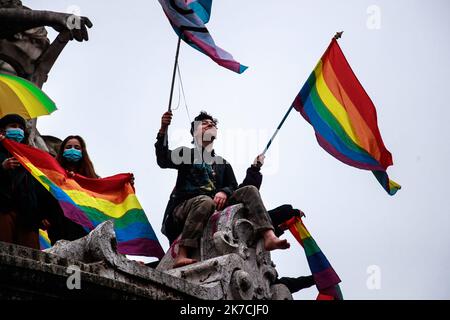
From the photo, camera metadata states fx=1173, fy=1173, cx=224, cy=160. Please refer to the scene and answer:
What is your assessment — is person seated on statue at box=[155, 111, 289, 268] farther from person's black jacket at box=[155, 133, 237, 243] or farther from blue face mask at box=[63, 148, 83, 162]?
blue face mask at box=[63, 148, 83, 162]

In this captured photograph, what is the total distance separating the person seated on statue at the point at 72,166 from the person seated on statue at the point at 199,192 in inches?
35.4

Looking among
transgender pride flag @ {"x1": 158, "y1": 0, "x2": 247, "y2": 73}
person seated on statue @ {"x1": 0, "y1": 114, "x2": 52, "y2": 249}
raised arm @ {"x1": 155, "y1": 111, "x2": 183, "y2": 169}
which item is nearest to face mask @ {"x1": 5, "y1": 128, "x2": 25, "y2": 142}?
person seated on statue @ {"x1": 0, "y1": 114, "x2": 52, "y2": 249}

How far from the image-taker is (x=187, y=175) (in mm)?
12188

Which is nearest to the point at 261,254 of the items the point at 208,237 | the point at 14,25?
the point at 208,237

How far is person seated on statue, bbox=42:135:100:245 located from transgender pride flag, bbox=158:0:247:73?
2.12m

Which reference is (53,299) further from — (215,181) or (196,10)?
(196,10)

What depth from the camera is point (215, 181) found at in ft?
40.6

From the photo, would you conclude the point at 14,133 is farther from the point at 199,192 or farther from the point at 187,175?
the point at 199,192

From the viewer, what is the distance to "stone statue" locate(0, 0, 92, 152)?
655 inches

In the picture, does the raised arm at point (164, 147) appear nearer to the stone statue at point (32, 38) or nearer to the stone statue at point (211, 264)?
the stone statue at point (211, 264)

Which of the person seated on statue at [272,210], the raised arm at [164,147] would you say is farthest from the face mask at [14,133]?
the person seated on statue at [272,210]

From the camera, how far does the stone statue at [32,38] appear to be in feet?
54.5

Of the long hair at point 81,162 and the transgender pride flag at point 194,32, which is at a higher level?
the transgender pride flag at point 194,32

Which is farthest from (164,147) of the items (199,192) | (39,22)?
(39,22)
